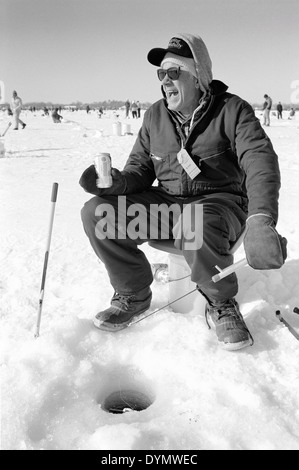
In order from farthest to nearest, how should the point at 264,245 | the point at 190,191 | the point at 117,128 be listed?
the point at 117,128
the point at 190,191
the point at 264,245

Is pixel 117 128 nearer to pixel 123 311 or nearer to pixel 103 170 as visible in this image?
pixel 103 170

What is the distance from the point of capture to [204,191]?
8.24 feet

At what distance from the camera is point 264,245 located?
1.95 metres

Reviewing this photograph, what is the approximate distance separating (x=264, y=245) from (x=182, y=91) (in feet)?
3.72

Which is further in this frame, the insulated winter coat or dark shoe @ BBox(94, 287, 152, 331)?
dark shoe @ BBox(94, 287, 152, 331)

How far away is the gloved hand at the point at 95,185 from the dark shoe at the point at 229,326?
35.5 inches

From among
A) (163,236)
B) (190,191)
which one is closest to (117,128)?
(190,191)

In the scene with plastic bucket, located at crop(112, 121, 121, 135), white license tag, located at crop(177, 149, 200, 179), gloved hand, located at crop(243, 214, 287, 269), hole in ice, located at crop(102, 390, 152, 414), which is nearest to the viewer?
gloved hand, located at crop(243, 214, 287, 269)

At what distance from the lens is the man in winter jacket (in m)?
2.22

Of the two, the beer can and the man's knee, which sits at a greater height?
the beer can

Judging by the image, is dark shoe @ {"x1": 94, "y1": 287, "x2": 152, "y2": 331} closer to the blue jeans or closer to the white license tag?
the blue jeans

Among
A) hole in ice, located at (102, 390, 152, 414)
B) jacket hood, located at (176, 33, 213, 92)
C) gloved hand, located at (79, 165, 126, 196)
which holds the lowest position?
hole in ice, located at (102, 390, 152, 414)

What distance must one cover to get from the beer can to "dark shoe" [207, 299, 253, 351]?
949 mm

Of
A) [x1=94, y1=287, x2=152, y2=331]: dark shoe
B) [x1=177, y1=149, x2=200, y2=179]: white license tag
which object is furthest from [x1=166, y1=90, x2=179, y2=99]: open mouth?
[x1=94, y1=287, x2=152, y2=331]: dark shoe
